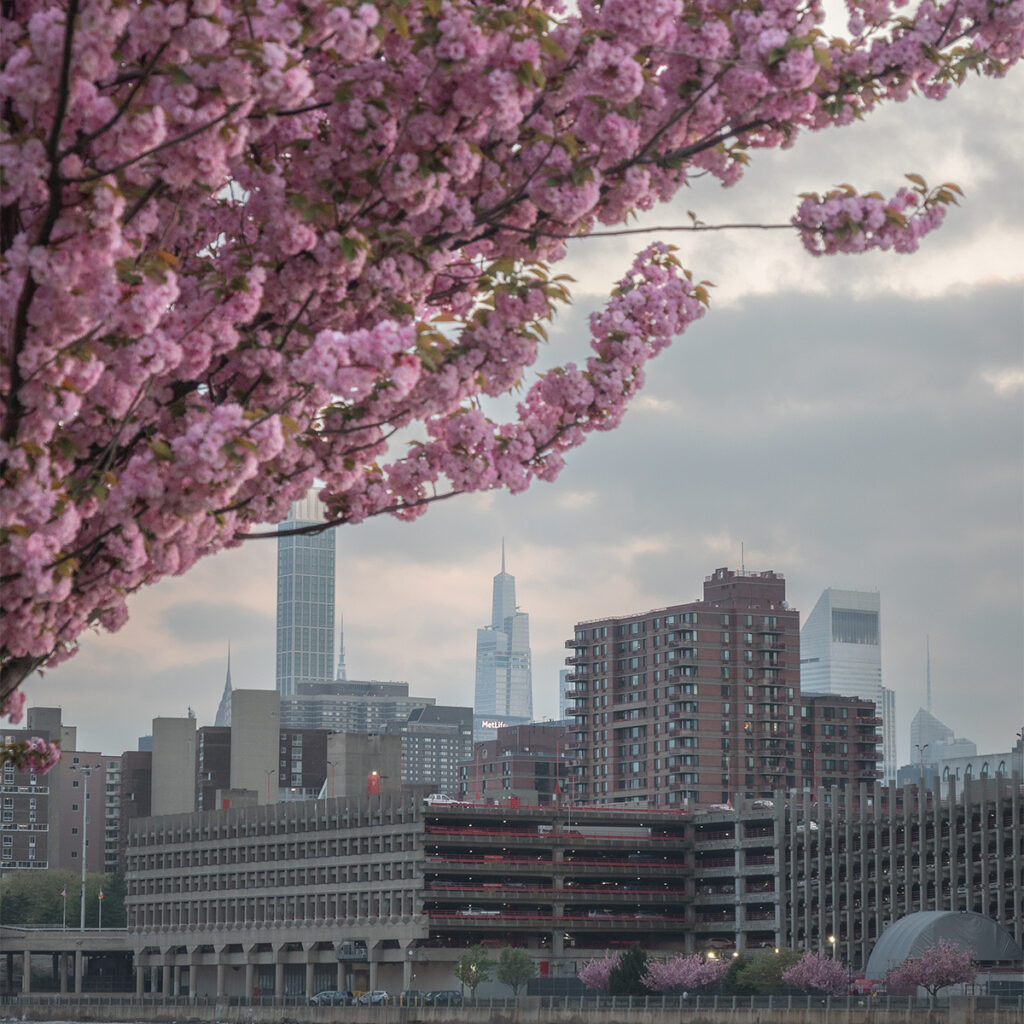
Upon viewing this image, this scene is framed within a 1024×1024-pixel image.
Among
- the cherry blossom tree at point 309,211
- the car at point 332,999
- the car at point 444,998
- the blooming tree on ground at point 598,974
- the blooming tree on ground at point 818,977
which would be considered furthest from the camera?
the car at point 332,999

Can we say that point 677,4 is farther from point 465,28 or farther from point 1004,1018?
point 1004,1018

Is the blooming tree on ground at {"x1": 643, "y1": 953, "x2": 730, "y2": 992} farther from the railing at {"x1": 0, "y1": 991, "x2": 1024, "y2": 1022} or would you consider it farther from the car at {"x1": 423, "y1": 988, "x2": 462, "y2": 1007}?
the car at {"x1": 423, "y1": 988, "x2": 462, "y2": 1007}

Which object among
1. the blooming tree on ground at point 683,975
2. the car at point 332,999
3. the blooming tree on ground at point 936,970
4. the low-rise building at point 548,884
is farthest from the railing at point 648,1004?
the low-rise building at point 548,884

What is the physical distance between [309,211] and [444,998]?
514 feet

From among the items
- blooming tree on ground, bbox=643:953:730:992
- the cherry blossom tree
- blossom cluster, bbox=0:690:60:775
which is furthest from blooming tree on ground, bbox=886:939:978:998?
the cherry blossom tree

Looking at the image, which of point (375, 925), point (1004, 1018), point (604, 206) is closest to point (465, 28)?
point (604, 206)

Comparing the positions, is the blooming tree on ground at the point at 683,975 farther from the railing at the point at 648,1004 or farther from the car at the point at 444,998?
the car at the point at 444,998

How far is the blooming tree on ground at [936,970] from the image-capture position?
13250cm

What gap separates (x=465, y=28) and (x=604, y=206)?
7.85 feet

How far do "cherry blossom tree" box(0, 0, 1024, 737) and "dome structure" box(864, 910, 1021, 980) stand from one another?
12874 cm

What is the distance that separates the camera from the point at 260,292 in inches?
590

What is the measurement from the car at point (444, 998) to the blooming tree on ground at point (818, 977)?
28.0m

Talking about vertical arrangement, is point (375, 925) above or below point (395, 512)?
below

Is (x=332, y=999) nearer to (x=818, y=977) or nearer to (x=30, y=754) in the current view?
(x=818, y=977)
